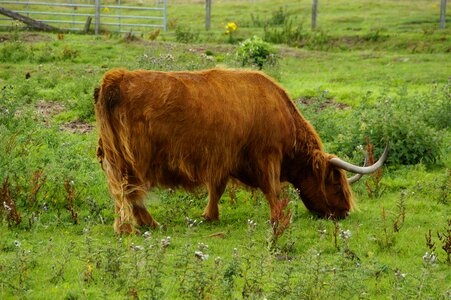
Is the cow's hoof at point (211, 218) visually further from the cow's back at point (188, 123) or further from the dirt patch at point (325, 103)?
the dirt patch at point (325, 103)

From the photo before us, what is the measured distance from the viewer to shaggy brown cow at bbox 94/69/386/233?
27.8 feet

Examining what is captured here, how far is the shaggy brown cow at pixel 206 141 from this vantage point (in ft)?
27.8

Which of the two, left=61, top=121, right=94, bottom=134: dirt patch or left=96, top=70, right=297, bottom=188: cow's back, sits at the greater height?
left=96, top=70, right=297, bottom=188: cow's back

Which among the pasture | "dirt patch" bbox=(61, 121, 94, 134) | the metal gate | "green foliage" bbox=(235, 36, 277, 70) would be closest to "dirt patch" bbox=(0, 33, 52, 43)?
the pasture

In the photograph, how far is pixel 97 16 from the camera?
85.9 feet

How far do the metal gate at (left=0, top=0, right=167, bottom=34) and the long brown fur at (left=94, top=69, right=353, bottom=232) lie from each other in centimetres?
1593

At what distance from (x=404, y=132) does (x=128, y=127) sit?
4578mm

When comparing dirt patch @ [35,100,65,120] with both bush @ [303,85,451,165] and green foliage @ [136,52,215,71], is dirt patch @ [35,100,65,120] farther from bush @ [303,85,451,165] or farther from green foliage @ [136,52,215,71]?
bush @ [303,85,451,165]

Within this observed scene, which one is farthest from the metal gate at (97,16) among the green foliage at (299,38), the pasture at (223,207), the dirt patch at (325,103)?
the dirt patch at (325,103)

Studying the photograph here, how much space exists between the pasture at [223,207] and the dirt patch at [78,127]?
0.05ft

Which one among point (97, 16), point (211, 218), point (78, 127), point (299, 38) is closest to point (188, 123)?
point (211, 218)

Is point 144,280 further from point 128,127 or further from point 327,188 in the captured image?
point 327,188

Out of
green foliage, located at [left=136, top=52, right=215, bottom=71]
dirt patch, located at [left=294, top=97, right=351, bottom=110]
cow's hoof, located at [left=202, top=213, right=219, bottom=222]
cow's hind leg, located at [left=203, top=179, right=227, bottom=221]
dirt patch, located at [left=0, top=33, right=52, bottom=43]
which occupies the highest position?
green foliage, located at [left=136, top=52, right=215, bottom=71]

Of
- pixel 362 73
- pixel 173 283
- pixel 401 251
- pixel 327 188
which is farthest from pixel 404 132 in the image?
pixel 362 73
